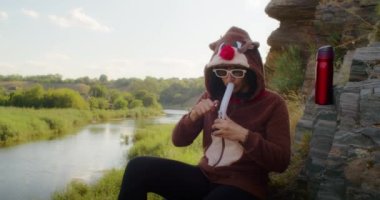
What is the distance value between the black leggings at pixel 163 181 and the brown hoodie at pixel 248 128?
0.07 m

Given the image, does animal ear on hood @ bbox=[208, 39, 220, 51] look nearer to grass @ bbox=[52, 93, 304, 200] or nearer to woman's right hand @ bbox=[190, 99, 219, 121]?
woman's right hand @ bbox=[190, 99, 219, 121]

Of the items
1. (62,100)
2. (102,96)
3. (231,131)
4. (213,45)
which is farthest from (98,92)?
(231,131)

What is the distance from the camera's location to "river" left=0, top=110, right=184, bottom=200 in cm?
1120

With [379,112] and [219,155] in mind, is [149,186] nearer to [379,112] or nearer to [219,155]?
[219,155]

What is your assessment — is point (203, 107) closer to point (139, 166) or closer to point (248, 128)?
point (248, 128)

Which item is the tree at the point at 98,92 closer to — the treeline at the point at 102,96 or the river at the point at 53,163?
the treeline at the point at 102,96

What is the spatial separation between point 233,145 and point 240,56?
440mm

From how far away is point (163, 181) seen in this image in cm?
201

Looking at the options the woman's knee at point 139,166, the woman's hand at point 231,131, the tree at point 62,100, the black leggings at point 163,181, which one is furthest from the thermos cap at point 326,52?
the tree at point 62,100

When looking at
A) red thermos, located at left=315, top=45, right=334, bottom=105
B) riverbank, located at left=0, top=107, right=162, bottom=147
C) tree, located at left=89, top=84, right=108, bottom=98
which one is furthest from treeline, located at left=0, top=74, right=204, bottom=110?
red thermos, located at left=315, top=45, right=334, bottom=105

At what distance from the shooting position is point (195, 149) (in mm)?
10242

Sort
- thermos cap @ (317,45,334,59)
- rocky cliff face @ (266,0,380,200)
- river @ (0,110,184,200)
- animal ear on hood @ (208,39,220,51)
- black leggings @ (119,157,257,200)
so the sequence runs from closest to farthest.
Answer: rocky cliff face @ (266,0,380,200) < black leggings @ (119,157,257,200) < animal ear on hood @ (208,39,220,51) < thermos cap @ (317,45,334,59) < river @ (0,110,184,200)

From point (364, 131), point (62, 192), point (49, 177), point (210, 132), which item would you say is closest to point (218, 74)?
point (210, 132)

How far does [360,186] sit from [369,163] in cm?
11
